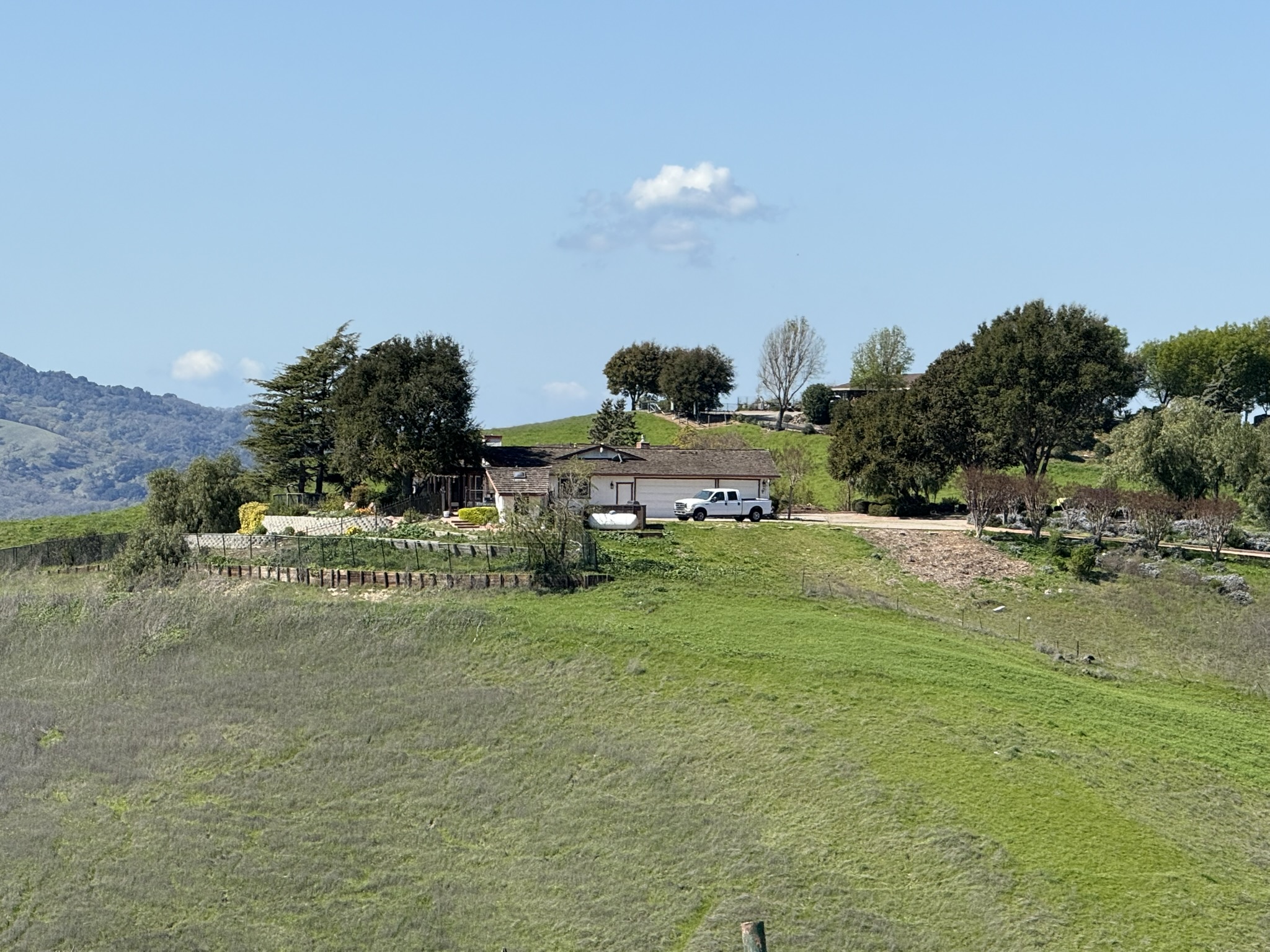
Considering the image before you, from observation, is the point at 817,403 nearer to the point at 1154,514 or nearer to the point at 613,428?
the point at 613,428

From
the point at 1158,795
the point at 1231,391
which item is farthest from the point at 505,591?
the point at 1231,391

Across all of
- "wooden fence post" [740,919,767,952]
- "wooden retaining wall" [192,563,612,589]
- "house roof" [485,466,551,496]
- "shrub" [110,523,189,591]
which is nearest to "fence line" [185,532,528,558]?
"shrub" [110,523,189,591]

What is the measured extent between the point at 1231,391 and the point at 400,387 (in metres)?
63.0

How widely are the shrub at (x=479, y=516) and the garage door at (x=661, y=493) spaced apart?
7657 millimetres

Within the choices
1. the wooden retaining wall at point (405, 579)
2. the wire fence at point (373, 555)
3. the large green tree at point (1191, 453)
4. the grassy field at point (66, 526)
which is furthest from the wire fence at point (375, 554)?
the large green tree at point (1191, 453)

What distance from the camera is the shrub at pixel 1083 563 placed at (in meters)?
51.9

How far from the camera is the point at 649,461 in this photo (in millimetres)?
62719

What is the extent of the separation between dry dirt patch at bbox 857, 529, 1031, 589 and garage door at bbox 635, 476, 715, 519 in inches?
343

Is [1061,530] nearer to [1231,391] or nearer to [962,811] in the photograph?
[962,811]

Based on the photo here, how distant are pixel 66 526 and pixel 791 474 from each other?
126 feet

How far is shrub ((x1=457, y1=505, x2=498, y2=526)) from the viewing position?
5622cm

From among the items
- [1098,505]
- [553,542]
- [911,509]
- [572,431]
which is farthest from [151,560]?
[572,431]

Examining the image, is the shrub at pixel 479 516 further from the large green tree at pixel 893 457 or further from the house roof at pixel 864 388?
the house roof at pixel 864 388

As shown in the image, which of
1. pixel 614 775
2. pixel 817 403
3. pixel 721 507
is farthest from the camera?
pixel 817 403
